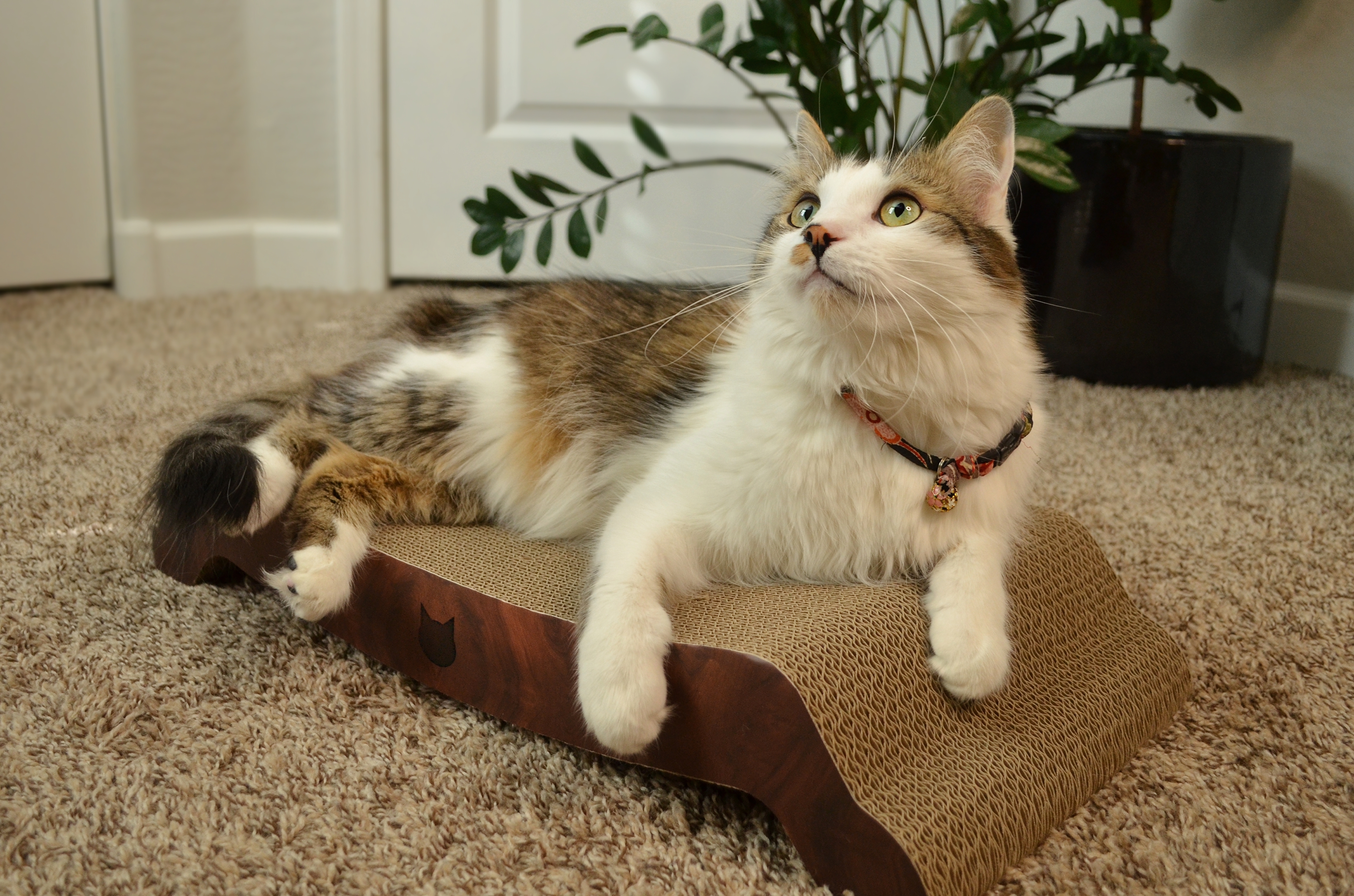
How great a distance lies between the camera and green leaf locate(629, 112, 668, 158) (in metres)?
2.31

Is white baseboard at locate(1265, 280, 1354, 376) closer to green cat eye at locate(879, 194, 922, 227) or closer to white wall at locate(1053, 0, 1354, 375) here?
white wall at locate(1053, 0, 1354, 375)

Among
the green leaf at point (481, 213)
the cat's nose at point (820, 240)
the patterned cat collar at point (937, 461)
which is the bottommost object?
the patterned cat collar at point (937, 461)

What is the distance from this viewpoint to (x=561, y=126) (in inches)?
111

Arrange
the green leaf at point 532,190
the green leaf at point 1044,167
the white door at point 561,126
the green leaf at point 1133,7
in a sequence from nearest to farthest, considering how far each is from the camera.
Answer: the green leaf at point 1044,167 < the green leaf at point 1133,7 < the green leaf at point 532,190 < the white door at point 561,126

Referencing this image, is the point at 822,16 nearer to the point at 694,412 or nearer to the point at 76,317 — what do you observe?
the point at 694,412

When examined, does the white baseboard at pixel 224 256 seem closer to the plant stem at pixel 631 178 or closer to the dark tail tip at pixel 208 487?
the plant stem at pixel 631 178

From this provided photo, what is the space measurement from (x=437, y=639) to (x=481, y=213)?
1.27m

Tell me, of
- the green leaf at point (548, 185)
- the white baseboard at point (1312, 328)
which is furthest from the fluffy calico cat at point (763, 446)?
the white baseboard at point (1312, 328)

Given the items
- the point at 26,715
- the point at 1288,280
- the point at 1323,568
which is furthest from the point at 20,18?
the point at 1288,280

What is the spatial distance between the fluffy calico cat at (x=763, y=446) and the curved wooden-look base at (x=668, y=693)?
36 mm

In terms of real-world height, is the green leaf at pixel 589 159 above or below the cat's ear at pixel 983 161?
below

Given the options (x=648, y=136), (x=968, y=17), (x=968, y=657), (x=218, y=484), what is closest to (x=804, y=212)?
(x=968, y=657)

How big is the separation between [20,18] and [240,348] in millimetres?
948

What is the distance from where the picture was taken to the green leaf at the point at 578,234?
2102mm
